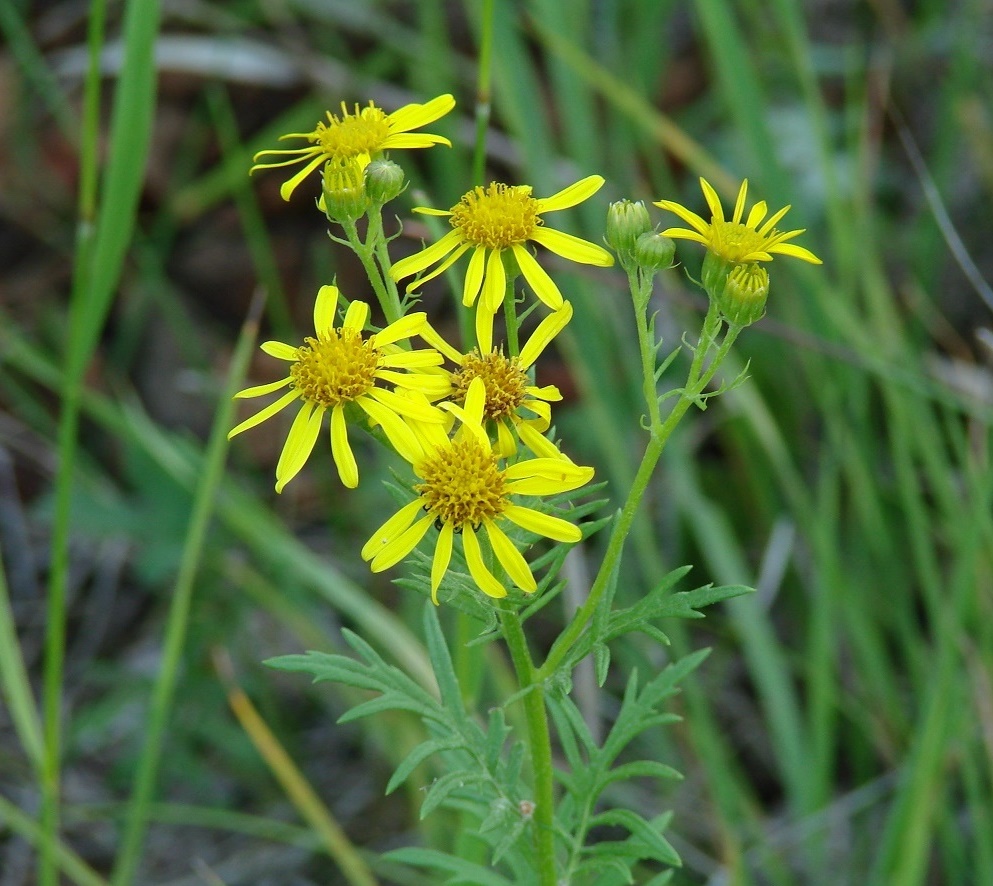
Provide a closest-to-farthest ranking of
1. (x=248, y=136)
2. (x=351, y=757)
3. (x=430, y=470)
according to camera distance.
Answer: (x=430, y=470) → (x=351, y=757) → (x=248, y=136)

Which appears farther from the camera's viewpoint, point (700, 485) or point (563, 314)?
point (700, 485)

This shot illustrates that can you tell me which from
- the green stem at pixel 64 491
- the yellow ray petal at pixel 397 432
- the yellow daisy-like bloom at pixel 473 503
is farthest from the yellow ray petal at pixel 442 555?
the green stem at pixel 64 491

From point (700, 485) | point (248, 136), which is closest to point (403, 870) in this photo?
point (700, 485)

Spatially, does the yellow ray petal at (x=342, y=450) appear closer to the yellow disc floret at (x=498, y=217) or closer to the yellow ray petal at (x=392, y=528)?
the yellow ray petal at (x=392, y=528)

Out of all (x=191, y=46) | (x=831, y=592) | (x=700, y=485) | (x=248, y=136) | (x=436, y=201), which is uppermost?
(x=191, y=46)

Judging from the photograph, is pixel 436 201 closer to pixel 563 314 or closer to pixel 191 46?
pixel 191 46

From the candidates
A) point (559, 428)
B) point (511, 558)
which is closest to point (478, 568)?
point (511, 558)

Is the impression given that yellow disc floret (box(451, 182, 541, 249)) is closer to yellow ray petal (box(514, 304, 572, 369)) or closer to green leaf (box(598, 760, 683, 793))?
yellow ray petal (box(514, 304, 572, 369))
